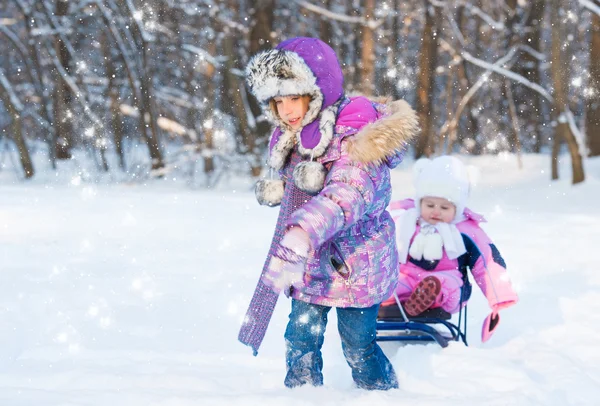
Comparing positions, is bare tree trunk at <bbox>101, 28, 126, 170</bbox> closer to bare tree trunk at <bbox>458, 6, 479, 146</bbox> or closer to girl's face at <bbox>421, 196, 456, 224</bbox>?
bare tree trunk at <bbox>458, 6, 479, 146</bbox>

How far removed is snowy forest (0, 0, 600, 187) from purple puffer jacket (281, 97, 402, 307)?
8602 millimetres

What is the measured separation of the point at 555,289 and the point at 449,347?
1.84 m

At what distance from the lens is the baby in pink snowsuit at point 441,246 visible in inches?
145

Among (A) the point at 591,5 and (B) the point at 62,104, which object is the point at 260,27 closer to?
(B) the point at 62,104

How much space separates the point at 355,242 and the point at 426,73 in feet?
47.6

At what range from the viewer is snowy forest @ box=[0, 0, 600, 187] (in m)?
13.6

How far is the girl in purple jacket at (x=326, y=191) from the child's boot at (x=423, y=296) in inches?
35.3

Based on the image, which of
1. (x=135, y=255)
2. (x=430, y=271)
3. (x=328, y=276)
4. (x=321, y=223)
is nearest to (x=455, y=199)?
(x=430, y=271)

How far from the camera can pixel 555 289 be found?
16.2 ft

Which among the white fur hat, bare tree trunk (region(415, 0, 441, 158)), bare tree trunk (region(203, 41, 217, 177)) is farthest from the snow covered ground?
bare tree trunk (region(415, 0, 441, 158))

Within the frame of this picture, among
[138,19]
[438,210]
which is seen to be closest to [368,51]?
[138,19]

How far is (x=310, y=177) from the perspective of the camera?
2406mm

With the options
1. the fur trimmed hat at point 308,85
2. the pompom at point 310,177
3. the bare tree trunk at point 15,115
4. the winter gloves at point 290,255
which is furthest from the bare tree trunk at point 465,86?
the winter gloves at point 290,255

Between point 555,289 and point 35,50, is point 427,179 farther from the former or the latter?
point 35,50
